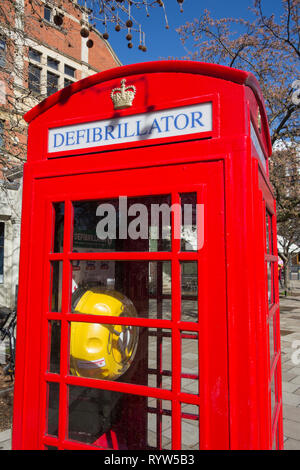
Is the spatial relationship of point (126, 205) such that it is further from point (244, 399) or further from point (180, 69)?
point (244, 399)

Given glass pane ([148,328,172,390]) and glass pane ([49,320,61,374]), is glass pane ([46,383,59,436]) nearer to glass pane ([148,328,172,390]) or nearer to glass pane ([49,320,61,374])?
glass pane ([49,320,61,374])

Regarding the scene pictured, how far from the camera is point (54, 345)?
1.52 meters

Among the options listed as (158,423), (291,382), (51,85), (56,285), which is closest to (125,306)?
(56,285)

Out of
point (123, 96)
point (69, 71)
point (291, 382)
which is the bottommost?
point (291, 382)

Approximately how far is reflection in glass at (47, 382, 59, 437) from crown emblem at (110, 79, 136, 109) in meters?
1.24

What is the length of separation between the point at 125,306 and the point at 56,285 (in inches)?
16.0

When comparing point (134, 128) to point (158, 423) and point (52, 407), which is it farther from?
point (158, 423)

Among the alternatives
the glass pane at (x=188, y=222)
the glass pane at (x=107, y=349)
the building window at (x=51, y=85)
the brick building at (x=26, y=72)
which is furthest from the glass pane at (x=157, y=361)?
the building window at (x=51, y=85)

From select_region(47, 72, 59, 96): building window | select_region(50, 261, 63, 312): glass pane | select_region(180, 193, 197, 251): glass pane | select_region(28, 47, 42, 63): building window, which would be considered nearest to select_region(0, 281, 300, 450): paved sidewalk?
select_region(50, 261, 63, 312): glass pane

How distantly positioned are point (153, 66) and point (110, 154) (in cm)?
40

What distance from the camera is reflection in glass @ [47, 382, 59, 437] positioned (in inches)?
58.0

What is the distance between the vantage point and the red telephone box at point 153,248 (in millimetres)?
1181

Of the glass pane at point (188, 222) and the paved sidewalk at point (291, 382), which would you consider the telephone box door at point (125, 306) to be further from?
the paved sidewalk at point (291, 382)

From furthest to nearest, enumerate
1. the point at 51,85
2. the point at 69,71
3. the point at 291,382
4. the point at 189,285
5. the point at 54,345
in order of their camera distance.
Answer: the point at 69,71 < the point at 291,382 < the point at 51,85 < the point at 54,345 < the point at 189,285
